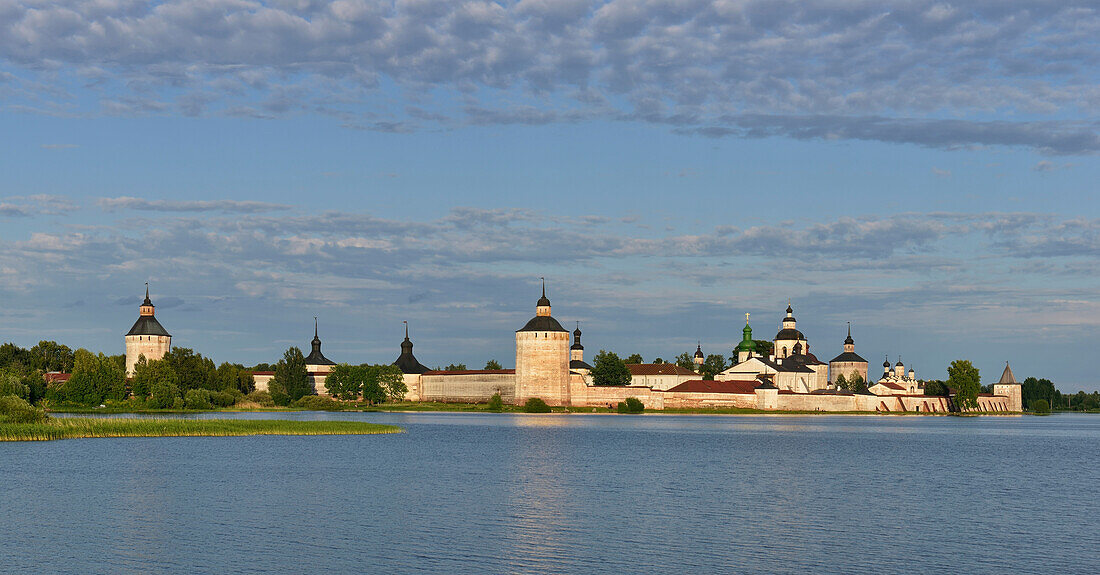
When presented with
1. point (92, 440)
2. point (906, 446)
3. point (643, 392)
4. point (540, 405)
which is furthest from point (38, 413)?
point (643, 392)

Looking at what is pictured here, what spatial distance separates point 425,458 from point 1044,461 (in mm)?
26026

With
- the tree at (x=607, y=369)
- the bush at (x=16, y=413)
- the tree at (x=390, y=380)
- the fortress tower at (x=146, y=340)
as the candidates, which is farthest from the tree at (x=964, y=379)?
the bush at (x=16, y=413)

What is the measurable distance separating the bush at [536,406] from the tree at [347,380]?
15.6 metres

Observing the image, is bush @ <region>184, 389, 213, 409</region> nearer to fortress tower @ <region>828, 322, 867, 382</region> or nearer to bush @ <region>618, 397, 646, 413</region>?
bush @ <region>618, 397, 646, 413</region>

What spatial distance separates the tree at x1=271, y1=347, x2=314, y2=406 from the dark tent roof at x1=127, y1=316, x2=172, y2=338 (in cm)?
2671

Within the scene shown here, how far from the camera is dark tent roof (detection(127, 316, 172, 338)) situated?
396 feet

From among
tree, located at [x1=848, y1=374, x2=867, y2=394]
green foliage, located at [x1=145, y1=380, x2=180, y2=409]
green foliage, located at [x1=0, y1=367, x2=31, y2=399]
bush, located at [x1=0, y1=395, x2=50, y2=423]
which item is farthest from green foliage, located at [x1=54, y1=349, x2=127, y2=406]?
tree, located at [x1=848, y1=374, x2=867, y2=394]

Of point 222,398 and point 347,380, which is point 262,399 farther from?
point 347,380

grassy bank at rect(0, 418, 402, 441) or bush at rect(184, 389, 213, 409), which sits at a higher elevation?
bush at rect(184, 389, 213, 409)

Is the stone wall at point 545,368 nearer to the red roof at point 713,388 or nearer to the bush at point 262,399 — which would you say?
the red roof at point 713,388

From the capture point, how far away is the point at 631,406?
108 metres

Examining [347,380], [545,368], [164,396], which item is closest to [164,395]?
[164,396]

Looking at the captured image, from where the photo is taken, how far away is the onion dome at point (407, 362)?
129500 mm

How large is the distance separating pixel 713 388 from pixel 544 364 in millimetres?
18263
